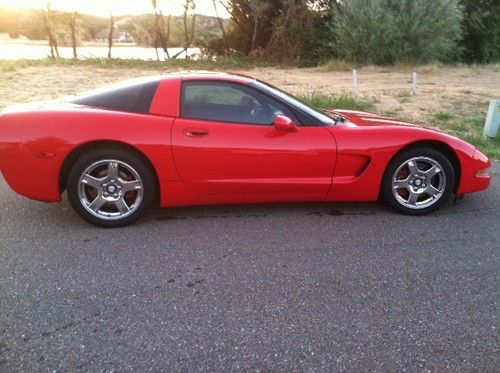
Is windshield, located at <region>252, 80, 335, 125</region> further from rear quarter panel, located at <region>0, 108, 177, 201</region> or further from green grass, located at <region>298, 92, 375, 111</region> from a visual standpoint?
green grass, located at <region>298, 92, 375, 111</region>

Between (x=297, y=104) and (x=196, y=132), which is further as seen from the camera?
(x=297, y=104)

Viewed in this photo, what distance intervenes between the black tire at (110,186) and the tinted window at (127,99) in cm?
39

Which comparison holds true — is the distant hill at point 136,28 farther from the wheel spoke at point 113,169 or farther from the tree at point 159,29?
the wheel spoke at point 113,169

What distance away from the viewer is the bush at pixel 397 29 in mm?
17969

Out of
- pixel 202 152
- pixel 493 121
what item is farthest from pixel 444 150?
pixel 493 121

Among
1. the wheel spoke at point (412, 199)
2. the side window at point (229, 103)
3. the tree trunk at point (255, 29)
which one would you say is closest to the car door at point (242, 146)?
the side window at point (229, 103)

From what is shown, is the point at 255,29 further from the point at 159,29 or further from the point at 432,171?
the point at 432,171

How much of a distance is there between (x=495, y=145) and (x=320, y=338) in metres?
5.89

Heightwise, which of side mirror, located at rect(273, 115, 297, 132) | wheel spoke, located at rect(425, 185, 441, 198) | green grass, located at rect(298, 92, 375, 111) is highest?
side mirror, located at rect(273, 115, 297, 132)

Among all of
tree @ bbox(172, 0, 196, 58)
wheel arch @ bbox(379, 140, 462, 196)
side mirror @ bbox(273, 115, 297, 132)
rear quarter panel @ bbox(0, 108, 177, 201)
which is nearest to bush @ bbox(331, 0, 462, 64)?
tree @ bbox(172, 0, 196, 58)

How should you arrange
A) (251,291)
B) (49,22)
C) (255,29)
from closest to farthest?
(251,291)
(49,22)
(255,29)

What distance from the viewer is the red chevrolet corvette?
3762 mm

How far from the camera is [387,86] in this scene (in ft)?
43.5

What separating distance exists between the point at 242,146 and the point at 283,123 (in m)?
0.39
